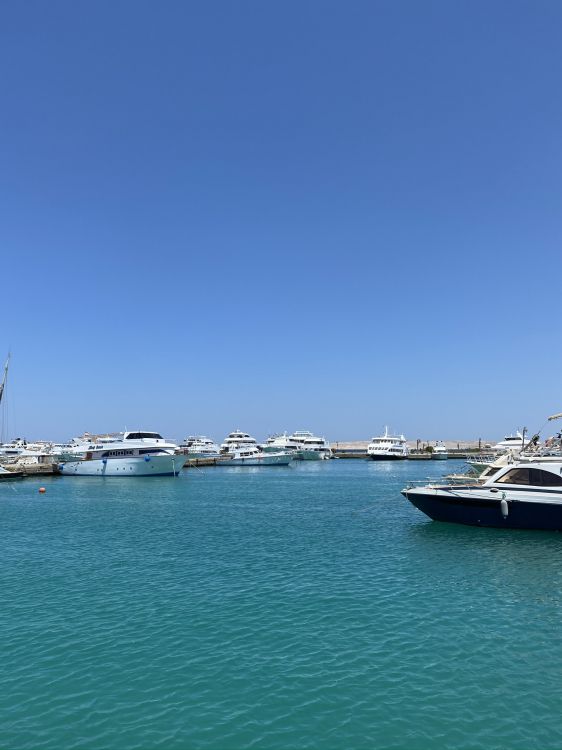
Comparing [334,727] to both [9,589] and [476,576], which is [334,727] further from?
[9,589]

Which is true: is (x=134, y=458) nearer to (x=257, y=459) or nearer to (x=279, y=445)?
(x=257, y=459)

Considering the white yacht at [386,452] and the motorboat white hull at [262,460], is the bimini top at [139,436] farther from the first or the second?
the white yacht at [386,452]

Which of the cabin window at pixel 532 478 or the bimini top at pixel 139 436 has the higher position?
the bimini top at pixel 139 436

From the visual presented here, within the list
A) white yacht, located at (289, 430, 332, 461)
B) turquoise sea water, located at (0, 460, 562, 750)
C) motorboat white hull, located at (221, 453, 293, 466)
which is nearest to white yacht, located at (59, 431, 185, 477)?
motorboat white hull, located at (221, 453, 293, 466)

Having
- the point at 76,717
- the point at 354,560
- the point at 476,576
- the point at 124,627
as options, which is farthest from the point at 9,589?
the point at 476,576

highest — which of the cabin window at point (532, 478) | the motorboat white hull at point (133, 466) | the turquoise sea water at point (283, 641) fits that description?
the cabin window at point (532, 478)

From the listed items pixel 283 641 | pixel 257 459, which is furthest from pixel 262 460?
pixel 283 641

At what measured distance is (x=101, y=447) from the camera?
273ft

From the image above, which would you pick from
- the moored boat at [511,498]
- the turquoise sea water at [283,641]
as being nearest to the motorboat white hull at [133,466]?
the turquoise sea water at [283,641]

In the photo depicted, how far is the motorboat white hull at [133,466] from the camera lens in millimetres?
79500

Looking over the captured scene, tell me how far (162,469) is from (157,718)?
234 feet

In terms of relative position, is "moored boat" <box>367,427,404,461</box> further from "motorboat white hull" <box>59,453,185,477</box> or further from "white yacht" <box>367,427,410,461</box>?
"motorboat white hull" <box>59,453,185,477</box>

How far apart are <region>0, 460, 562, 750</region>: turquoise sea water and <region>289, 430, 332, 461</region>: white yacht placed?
119 metres

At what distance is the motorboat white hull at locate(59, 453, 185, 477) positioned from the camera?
79500 mm
